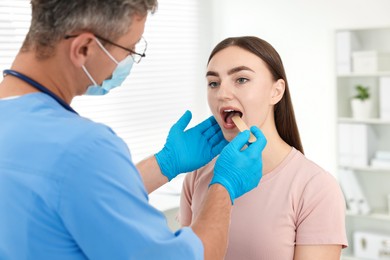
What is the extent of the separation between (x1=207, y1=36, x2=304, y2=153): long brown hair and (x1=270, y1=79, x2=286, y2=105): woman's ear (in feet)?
0.06

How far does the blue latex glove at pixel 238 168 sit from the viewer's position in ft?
4.69

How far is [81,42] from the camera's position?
1127mm

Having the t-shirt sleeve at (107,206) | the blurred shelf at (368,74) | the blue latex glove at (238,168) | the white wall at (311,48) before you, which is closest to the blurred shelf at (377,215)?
the white wall at (311,48)

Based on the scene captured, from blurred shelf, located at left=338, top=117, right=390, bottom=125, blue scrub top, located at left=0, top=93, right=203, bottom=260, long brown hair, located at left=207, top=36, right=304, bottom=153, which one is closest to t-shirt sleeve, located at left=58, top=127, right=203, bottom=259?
blue scrub top, located at left=0, top=93, right=203, bottom=260

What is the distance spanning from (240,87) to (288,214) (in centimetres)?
43

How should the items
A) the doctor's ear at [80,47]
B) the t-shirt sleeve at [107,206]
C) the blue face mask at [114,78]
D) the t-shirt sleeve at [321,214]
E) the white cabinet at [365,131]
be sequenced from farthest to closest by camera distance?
the white cabinet at [365,131] < the t-shirt sleeve at [321,214] < the blue face mask at [114,78] < the doctor's ear at [80,47] < the t-shirt sleeve at [107,206]

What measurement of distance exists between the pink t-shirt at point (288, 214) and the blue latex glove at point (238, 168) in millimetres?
233

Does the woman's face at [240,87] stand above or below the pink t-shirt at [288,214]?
above

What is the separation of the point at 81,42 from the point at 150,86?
110 inches

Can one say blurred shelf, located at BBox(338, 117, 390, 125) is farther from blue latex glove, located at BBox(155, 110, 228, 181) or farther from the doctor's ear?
the doctor's ear

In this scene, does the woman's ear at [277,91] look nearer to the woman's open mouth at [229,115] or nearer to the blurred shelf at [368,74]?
the woman's open mouth at [229,115]

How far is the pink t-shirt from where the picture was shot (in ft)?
5.39

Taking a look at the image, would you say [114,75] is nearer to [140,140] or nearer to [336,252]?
[336,252]

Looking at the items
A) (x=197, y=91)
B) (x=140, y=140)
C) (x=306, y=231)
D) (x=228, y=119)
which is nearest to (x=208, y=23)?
(x=197, y=91)
